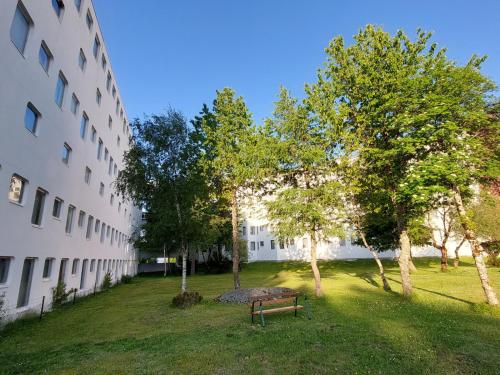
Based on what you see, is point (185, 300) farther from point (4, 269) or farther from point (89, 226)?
point (89, 226)

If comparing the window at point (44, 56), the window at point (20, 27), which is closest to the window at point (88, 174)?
the window at point (44, 56)

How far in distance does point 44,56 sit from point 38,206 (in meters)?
7.31

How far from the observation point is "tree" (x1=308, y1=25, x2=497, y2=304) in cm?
1169

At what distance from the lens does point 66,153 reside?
17.9 meters

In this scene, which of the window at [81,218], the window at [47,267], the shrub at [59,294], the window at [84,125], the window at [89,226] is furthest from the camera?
the window at [89,226]

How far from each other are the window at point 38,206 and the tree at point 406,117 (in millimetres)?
15173

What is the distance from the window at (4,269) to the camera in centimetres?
1116

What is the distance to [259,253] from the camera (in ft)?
198

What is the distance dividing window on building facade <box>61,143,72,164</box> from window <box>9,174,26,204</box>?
5091mm

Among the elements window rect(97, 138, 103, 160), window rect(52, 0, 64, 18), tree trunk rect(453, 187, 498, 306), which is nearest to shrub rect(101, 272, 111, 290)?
window rect(97, 138, 103, 160)

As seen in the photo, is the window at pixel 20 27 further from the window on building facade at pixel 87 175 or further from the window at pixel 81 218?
the window at pixel 81 218

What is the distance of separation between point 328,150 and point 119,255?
1170 inches

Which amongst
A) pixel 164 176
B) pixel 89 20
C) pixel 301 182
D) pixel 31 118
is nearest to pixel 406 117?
pixel 301 182

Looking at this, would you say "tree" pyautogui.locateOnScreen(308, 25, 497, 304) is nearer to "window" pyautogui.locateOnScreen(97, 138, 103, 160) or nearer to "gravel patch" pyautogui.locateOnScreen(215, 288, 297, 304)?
"gravel patch" pyautogui.locateOnScreen(215, 288, 297, 304)
